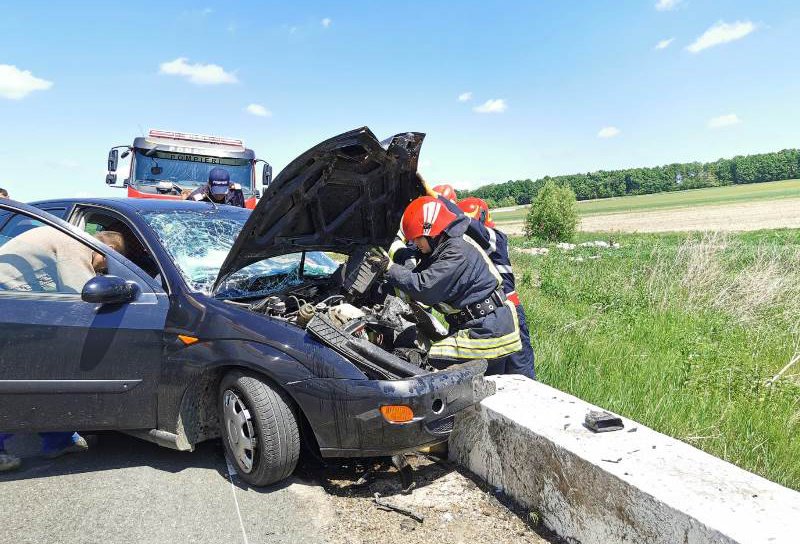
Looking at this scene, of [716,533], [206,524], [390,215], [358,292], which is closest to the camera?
[716,533]

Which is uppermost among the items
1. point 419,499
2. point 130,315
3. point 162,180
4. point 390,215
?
point 162,180

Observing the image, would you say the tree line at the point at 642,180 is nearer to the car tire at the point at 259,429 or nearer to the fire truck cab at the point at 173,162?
the fire truck cab at the point at 173,162

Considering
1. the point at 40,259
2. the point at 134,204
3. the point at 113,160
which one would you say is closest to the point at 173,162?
the point at 113,160

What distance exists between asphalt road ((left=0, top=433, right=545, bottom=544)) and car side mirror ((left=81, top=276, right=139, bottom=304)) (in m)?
1.07

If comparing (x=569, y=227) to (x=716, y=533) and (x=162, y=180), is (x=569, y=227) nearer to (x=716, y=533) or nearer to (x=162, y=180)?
(x=162, y=180)

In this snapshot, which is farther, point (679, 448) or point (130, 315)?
point (130, 315)

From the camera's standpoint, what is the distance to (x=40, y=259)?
3.42 meters

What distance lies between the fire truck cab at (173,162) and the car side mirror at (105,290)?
7580 millimetres

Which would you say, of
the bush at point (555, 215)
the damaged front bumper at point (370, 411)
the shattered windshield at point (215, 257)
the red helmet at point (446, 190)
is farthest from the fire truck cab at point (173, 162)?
the bush at point (555, 215)

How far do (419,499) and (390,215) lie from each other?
7.12 feet

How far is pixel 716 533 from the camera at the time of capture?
1.88 metres

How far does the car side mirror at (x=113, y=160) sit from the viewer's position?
11062 millimetres

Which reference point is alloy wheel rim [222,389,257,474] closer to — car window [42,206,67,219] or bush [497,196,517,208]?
car window [42,206,67,219]

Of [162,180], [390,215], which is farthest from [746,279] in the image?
[162,180]
